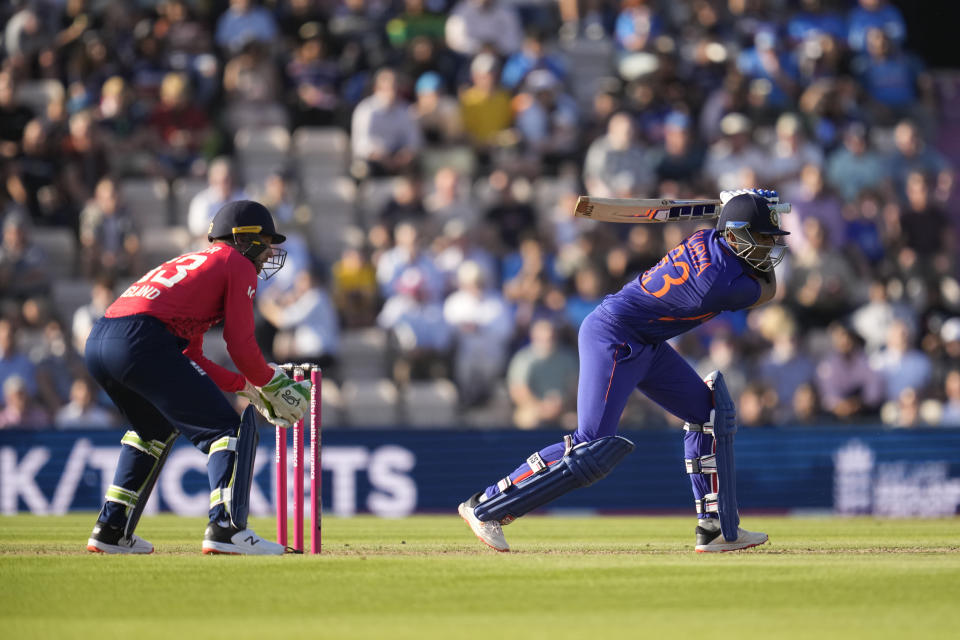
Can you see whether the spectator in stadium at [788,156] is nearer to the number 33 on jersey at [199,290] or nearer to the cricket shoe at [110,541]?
the number 33 on jersey at [199,290]

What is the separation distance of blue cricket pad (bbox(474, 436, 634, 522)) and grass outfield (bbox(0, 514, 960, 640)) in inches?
12.0

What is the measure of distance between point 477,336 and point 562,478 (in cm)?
779

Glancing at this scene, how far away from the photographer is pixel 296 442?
910cm

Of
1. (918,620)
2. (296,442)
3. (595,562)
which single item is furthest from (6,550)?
(918,620)

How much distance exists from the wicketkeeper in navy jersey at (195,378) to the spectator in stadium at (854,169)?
36.5 ft

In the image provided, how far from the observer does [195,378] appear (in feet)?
27.6

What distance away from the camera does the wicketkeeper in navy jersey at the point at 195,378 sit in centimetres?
838

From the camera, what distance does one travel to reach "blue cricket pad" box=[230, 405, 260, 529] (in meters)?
8.36

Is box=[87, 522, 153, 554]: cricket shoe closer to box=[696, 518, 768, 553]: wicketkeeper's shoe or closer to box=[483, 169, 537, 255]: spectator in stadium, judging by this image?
box=[696, 518, 768, 553]: wicketkeeper's shoe

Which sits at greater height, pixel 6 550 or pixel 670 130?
pixel 670 130

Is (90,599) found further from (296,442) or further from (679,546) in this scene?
(679,546)

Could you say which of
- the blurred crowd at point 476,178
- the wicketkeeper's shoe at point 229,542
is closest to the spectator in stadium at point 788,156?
the blurred crowd at point 476,178

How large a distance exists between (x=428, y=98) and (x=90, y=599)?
477 inches

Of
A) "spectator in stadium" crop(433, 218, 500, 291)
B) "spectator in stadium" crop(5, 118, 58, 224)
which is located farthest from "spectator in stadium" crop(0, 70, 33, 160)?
"spectator in stadium" crop(433, 218, 500, 291)
